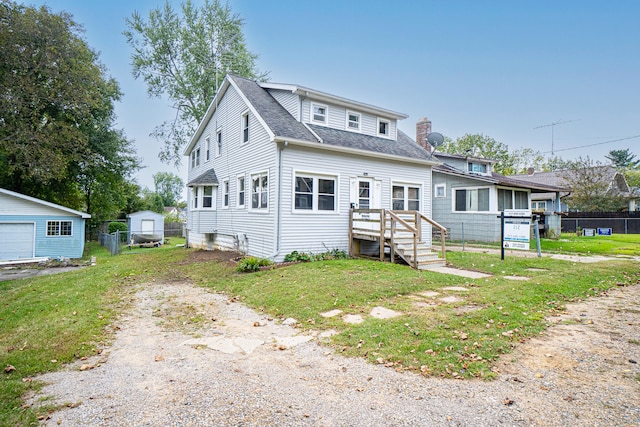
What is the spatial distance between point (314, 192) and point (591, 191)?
28.2 metres

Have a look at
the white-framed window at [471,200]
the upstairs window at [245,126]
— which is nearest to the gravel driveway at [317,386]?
the upstairs window at [245,126]

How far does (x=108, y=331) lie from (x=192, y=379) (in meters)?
2.58

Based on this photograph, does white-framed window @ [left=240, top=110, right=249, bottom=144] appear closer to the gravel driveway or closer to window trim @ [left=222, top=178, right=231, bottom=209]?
window trim @ [left=222, top=178, right=231, bottom=209]

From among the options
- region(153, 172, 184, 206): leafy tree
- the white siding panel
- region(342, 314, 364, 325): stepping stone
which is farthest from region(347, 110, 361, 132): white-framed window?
region(153, 172, 184, 206): leafy tree

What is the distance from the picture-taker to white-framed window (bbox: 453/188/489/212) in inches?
714

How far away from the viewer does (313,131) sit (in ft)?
39.2

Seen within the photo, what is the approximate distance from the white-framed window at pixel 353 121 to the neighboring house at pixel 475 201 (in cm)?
624

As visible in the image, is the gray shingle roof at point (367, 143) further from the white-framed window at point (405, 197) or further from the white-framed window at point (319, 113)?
the white-framed window at point (405, 197)

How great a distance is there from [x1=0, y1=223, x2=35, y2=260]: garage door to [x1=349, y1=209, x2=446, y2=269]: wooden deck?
54.5ft

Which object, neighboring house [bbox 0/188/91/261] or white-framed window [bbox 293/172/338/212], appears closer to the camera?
white-framed window [bbox 293/172/338/212]

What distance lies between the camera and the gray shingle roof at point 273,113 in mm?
11148

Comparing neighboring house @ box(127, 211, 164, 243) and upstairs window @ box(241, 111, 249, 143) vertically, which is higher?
upstairs window @ box(241, 111, 249, 143)

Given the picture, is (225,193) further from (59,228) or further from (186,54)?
(186,54)

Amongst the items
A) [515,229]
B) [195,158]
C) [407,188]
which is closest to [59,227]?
[195,158]
